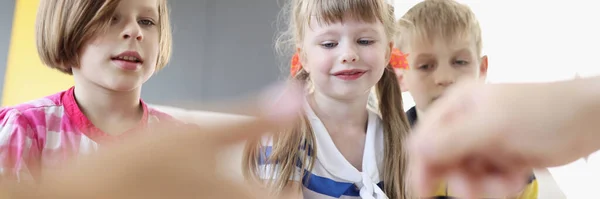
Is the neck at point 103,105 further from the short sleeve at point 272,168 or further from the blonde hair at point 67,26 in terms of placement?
the short sleeve at point 272,168

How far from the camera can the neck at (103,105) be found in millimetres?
613

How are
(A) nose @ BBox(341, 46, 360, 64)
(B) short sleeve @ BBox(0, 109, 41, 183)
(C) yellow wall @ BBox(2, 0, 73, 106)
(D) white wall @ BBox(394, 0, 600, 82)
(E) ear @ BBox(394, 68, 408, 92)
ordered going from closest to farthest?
(B) short sleeve @ BBox(0, 109, 41, 183)
(A) nose @ BBox(341, 46, 360, 64)
(E) ear @ BBox(394, 68, 408, 92)
(D) white wall @ BBox(394, 0, 600, 82)
(C) yellow wall @ BBox(2, 0, 73, 106)

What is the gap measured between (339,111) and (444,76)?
0.74ft

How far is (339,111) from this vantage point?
72 cm

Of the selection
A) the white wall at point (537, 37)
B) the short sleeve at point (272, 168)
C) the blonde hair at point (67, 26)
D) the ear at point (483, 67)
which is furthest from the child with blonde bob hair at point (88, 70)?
the white wall at point (537, 37)

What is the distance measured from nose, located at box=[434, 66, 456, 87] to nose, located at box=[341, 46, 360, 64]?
0.74ft

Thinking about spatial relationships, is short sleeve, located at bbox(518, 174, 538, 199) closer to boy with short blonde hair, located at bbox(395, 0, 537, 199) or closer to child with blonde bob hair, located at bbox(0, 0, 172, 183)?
boy with short blonde hair, located at bbox(395, 0, 537, 199)

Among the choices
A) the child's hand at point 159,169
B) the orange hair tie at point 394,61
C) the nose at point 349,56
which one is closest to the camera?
the child's hand at point 159,169

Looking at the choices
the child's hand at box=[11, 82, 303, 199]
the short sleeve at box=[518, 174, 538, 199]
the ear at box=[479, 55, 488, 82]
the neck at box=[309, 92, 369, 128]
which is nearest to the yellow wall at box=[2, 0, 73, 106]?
the neck at box=[309, 92, 369, 128]

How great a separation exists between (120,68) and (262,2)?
38.7 inches

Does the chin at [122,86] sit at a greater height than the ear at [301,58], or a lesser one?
lesser

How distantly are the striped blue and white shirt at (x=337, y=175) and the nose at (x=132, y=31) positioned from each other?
21cm

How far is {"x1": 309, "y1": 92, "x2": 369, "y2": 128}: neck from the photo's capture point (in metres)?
0.72

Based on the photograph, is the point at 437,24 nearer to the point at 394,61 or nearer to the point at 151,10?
the point at 394,61
